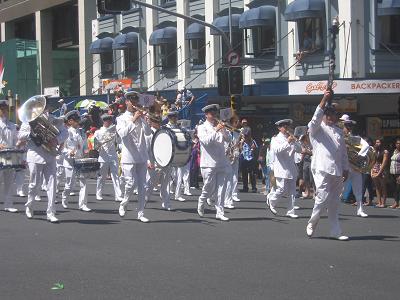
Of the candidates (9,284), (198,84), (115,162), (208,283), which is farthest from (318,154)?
(198,84)

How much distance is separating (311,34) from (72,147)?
14.5 m

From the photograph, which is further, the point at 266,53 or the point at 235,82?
the point at 266,53

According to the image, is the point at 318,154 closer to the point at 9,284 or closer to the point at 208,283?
the point at 208,283

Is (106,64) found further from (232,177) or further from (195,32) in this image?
(232,177)

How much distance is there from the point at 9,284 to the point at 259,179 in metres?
18.6

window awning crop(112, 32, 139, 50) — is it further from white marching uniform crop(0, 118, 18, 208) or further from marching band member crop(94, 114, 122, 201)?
white marching uniform crop(0, 118, 18, 208)

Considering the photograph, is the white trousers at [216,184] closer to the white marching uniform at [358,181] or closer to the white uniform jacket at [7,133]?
the white marching uniform at [358,181]

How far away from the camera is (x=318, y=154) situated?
1180cm

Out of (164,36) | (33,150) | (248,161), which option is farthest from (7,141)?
(164,36)

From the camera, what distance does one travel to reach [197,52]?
1380 inches

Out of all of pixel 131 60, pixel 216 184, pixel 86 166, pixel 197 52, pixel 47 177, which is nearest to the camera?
pixel 47 177

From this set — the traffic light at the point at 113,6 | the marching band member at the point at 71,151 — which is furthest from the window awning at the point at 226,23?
the marching band member at the point at 71,151

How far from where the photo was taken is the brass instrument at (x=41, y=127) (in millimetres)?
13438

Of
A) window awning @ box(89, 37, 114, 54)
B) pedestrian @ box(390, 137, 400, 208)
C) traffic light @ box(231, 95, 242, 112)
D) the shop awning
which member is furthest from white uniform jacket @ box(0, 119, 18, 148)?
window awning @ box(89, 37, 114, 54)
